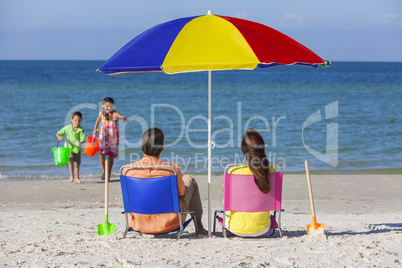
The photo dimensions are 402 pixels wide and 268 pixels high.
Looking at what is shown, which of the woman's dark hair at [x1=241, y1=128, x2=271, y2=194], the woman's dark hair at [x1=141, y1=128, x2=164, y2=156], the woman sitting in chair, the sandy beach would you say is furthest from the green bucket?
the woman's dark hair at [x1=241, y1=128, x2=271, y2=194]

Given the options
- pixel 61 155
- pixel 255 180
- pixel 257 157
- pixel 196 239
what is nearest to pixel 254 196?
pixel 255 180

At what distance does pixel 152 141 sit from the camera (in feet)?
16.8

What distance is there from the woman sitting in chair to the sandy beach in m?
0.12

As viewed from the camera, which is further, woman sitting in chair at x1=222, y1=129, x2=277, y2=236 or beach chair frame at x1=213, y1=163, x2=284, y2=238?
beach chair frame at x1=213, y1=163, x2=284, y2=238

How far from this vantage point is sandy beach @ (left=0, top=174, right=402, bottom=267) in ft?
15.0

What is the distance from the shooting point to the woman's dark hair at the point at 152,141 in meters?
5.11

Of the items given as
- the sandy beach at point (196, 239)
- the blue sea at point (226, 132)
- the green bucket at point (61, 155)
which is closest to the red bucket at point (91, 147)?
the green bucket at point (61, 155)

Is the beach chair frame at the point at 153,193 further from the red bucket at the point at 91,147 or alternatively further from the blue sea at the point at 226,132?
the blue sea at the point at 226,132

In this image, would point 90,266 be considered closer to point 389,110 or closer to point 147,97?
point 389,110

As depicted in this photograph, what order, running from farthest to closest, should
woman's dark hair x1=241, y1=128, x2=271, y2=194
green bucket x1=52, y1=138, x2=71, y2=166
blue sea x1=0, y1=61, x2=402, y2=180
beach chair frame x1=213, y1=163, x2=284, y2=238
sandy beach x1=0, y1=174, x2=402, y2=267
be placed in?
blue sea x1=0, y1=61, x2=402, y2=180
green bucket x1=52, y1=138, x2=71, y2=166
beach chair frame x1=213, y1=163, x2=284, y2=238
woman's dark hair x1=241, y1=128, x2=271, y2=194
sandy beach x1=0, y1=174, x2=402, y2=267

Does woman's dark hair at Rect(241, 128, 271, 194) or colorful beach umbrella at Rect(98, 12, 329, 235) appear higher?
colorful beach umbrella at Rect(98, 12, 329, 235)

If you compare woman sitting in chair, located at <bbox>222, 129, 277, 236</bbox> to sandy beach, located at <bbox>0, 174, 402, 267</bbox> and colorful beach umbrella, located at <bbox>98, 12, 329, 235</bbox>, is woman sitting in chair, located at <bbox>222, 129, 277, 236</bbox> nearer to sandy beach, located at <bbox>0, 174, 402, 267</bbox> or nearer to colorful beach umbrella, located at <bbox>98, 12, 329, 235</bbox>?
sandy beach, located at <bbox>0, 174, 402, 267</bbox>

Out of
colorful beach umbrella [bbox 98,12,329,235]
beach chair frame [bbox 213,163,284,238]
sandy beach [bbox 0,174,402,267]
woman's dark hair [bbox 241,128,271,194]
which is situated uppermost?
colorful beach umbrella [bbox 98,12,329,235]

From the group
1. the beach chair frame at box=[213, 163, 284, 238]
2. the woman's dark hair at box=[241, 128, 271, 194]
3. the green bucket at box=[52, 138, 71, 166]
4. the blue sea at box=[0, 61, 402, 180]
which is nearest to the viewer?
the woman's dark hair at box=[241, 128, 271, 194]
